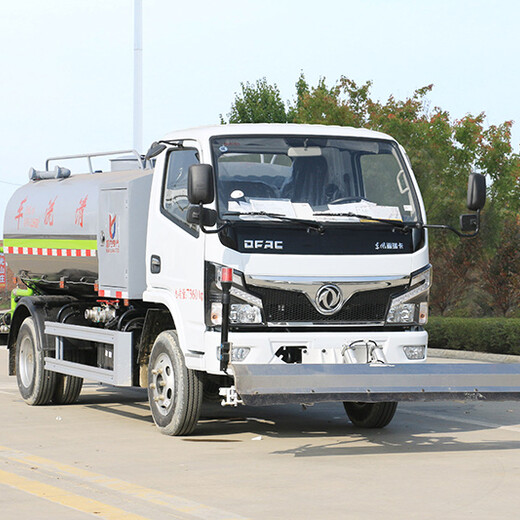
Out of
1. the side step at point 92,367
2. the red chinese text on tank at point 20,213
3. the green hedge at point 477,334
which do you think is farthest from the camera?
the green hedge at point 477,334

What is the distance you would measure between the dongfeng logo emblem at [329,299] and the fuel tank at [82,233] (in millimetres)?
2326

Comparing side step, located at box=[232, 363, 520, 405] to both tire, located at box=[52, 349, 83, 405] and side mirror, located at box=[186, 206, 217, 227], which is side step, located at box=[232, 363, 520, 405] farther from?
tire, located at box=[52, 349, 83, 405]

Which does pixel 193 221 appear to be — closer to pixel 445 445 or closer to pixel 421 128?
pixel 445 445

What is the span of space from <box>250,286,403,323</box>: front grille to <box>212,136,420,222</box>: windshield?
0.68 meters

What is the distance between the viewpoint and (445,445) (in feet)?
35.0

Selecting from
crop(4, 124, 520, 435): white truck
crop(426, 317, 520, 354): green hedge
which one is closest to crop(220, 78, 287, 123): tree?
crop(426, 317, 520, 354): green hedge

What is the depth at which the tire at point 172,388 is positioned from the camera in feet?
35.4

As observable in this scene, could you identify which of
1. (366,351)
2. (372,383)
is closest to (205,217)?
(366,351)

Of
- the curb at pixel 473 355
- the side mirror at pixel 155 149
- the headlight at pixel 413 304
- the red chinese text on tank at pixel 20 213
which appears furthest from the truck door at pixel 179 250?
the curb at pixel 473 355

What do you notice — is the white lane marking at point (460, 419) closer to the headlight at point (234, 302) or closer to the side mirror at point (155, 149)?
the headlight at point (234, 302)

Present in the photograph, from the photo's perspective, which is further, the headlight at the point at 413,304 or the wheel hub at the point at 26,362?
the wheel hub at the point at 26,362

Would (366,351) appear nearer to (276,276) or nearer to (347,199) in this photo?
(276,276)

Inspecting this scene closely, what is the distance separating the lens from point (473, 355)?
864 inches

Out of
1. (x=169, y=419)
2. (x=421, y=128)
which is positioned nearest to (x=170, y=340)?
(x=169, y=419)
